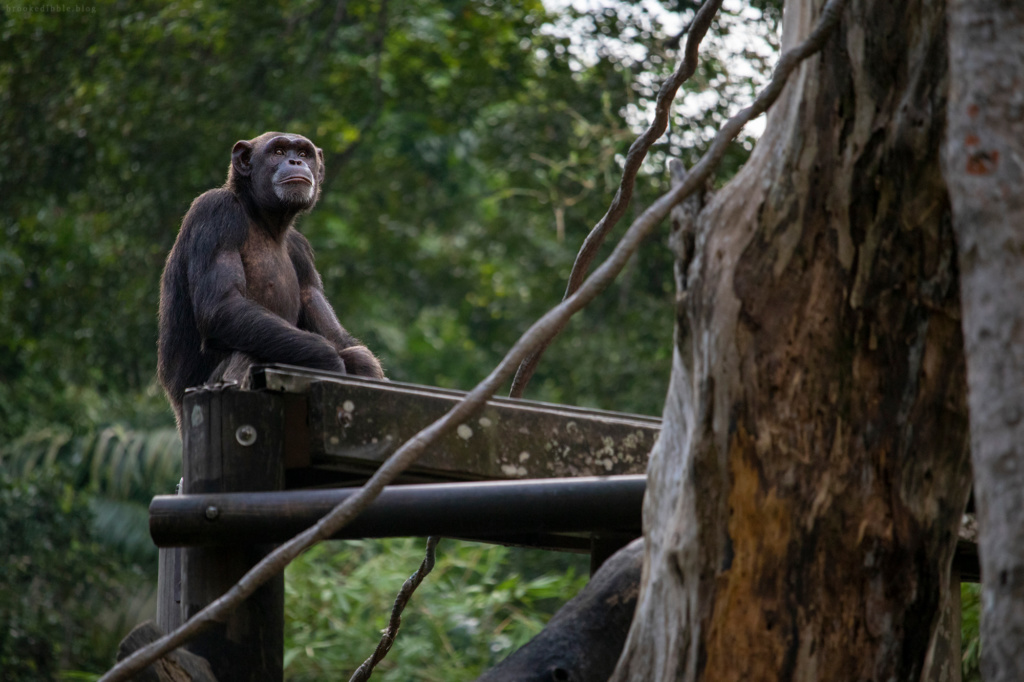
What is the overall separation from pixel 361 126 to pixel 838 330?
10707 millimetres

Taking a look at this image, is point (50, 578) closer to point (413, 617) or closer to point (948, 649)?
point (413, 617)

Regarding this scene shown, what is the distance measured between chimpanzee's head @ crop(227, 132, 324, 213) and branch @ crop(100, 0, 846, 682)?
2.97 meters

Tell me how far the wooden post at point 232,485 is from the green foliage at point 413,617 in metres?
5.35

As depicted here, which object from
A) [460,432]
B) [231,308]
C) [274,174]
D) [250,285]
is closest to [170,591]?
[460,432]

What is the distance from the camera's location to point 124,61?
33.1 feet

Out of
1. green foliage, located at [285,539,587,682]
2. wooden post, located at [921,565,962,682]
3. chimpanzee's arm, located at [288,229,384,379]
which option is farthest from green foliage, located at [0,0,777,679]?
wooden post, located at [921,565,962,682]

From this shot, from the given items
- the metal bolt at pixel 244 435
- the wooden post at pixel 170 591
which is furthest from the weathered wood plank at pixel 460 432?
the wooden post at pixel 170 591

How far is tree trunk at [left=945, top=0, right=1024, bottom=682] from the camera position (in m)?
1.21

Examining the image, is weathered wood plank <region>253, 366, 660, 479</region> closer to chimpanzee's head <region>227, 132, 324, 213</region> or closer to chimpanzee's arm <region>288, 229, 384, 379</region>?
chimpanzee's arm <region>288, 229, 384, 379</region>

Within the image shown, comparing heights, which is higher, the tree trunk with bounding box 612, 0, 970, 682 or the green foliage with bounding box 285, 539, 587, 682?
the tree trunk with bounding box 612, 0, 970, 682

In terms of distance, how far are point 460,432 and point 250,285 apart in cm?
193

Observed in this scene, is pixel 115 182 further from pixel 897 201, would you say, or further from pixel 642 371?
pixel 897 201

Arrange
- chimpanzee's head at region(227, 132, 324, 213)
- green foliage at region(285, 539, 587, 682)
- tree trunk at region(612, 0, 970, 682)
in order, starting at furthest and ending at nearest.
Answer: green foliage at region(285, 539, 587, 682) → chimpanzee's head at region(227, 132, 324, 213) → tree trunk at region(612, 0, 970, 682)

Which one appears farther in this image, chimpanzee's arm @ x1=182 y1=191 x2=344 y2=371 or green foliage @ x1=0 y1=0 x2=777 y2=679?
green foliage @ x1=0 y1=0 x2=777 y2=679
